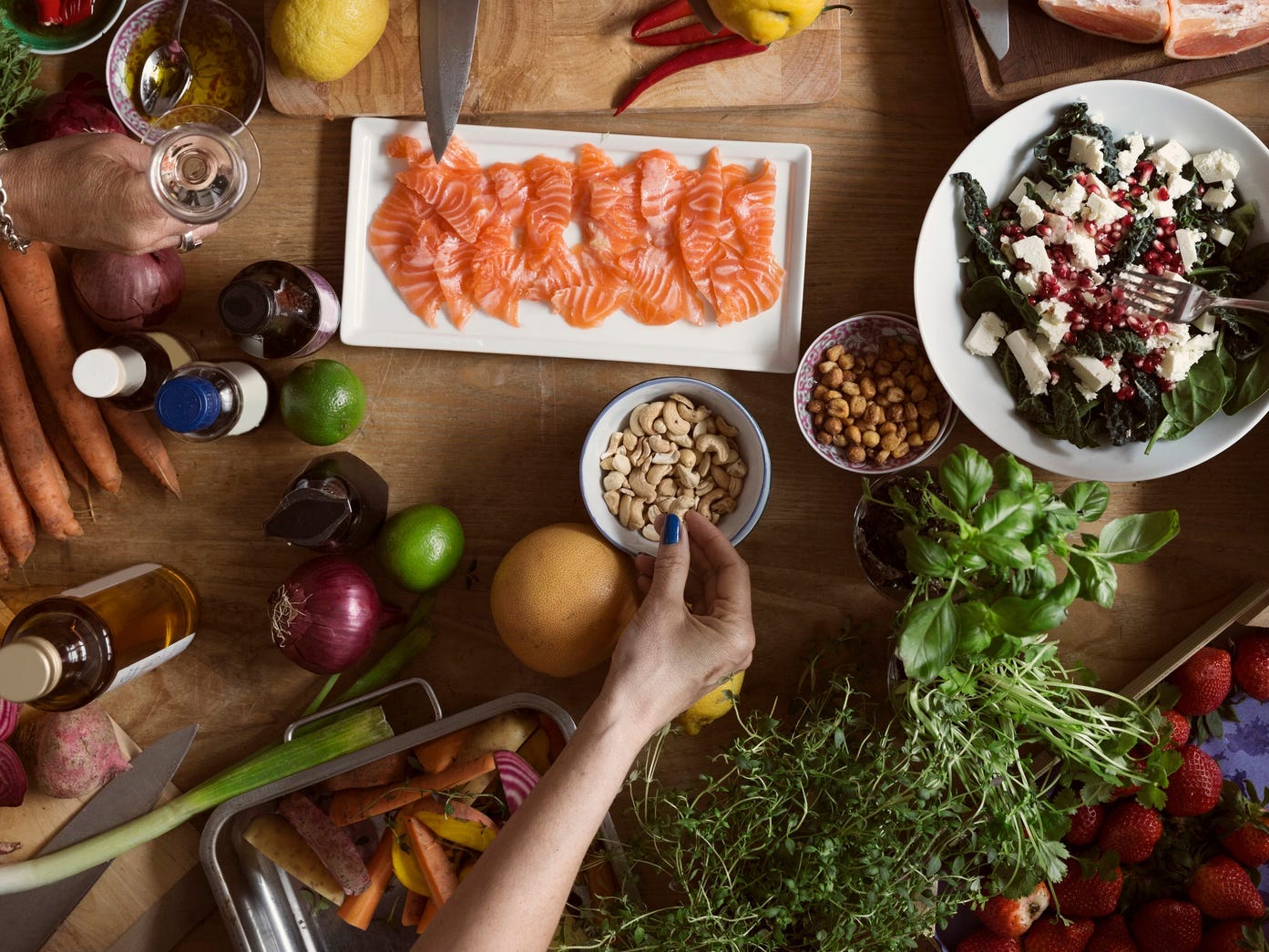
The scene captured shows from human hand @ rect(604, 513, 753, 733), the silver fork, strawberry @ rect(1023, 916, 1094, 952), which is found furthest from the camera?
strawberry @ rect(1023, 916, 1094, 952)

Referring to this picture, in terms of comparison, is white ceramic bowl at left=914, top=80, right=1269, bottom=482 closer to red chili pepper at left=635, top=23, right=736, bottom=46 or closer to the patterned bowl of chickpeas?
the patterned bowl of chickpeas

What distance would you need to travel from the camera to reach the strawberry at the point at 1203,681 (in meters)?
1.29

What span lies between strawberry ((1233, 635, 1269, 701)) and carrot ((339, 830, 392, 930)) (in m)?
1.20

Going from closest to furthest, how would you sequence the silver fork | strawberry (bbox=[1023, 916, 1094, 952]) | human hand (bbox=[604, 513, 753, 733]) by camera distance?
human hand (bbox=[604, 513, 753, 733]) < the silver fork < strawberry (bbox=[1023, 916, 1094, 952])

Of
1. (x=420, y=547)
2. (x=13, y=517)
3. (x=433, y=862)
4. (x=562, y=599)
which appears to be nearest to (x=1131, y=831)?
(x=562, y=599)

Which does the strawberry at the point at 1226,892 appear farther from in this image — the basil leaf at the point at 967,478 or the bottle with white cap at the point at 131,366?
the bottle with white cap at the point at 131,366

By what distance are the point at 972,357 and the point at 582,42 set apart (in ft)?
2.34

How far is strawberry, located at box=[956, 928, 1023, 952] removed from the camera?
131 cm

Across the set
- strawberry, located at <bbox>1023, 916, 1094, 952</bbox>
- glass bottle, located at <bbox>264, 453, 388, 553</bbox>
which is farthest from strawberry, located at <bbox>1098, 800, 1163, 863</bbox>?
glass bottle, located at <bbox>264, 453, 388, 553</bbox>

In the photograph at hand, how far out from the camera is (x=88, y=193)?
1.19m

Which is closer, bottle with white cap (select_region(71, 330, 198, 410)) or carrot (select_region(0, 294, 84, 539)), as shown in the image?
bottle with white cap (select_region(71, 330, 198, 410))

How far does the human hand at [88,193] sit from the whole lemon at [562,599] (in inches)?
24.7

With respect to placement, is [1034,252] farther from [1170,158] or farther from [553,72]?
[553,72]

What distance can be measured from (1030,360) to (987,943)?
2.66ft
